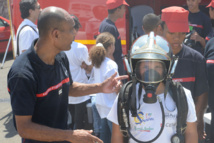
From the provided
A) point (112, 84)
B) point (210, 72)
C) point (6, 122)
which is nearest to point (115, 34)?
point (210, 72)

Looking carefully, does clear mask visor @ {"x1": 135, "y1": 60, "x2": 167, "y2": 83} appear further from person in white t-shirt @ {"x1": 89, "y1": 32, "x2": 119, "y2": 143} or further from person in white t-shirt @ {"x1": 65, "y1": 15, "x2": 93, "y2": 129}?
person in white t-shirt @ {"x1": 65, "y1": 15, "x2": 93, "y2": 129}

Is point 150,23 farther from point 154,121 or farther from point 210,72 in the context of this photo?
point 154,121

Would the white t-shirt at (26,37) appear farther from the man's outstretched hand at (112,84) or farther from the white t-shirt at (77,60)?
the man's outstretched hand at (112,84)

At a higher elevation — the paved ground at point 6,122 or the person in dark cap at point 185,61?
the person in dark cap at point 185,61

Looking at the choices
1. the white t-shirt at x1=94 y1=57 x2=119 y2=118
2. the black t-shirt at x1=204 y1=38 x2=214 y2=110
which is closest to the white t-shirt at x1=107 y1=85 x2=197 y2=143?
the black t-shirt at x1=204 y1=38 x2=214 y2=110

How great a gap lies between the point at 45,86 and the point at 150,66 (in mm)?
760

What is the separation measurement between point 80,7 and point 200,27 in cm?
228

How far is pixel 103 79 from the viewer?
3.18m

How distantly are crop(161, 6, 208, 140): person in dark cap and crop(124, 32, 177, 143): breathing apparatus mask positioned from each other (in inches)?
31.4

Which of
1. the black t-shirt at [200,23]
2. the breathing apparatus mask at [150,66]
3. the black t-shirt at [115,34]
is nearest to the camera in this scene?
the breathing apparatus mask at [150,66]

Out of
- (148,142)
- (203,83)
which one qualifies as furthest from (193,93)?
(148,142)

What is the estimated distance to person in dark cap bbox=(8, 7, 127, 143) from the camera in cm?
179

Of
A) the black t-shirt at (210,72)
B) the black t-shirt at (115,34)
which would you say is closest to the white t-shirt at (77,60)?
the black t-shirt at (115,34)

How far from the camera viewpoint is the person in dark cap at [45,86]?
1.79m
